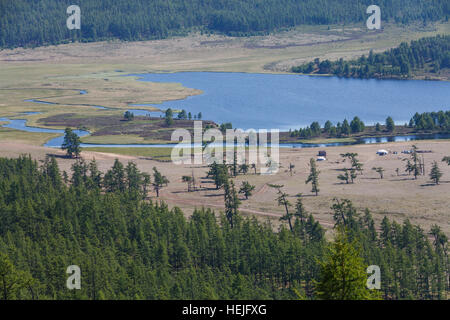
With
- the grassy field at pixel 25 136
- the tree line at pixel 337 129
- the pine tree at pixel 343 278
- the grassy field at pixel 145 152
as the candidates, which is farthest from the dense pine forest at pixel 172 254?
the tree line at pixel 337 129

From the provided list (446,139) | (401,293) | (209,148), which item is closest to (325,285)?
(401,293)

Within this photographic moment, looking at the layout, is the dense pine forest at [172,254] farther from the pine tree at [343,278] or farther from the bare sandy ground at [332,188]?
the pine tree at [343,278]

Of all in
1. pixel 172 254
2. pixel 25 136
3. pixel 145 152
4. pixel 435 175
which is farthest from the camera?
pixel 25 136

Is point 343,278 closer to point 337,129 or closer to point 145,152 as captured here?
point 145,152

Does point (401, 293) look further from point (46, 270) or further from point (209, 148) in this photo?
point (209, 148)

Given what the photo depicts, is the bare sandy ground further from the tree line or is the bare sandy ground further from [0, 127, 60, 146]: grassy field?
the tree line

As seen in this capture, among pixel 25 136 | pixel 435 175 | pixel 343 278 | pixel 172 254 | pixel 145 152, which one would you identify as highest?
pixel 25 136

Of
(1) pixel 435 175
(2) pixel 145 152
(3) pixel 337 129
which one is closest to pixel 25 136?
(2) pixel 145 152
